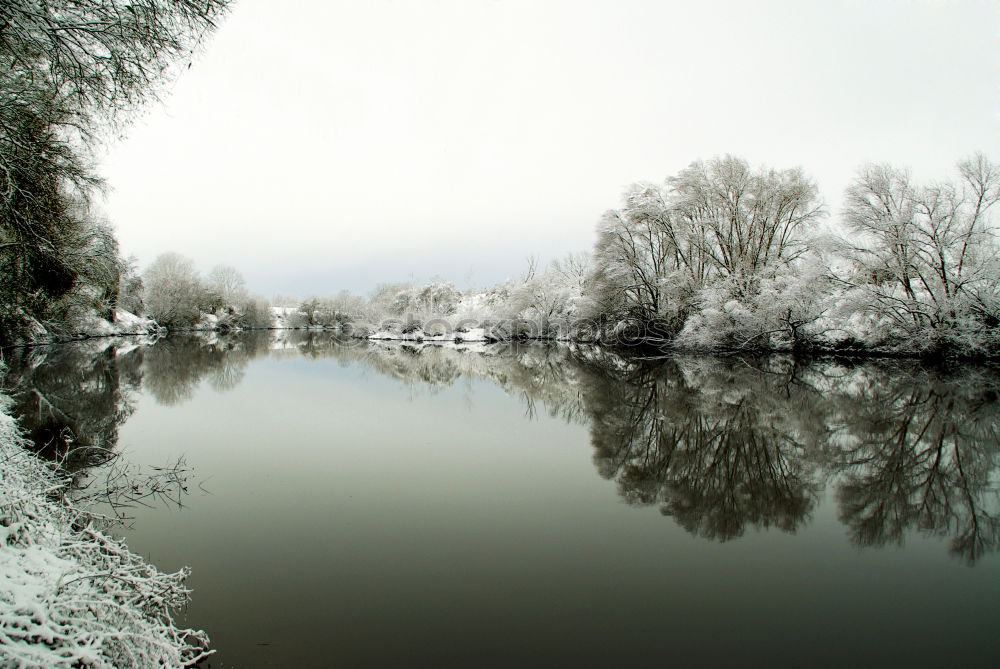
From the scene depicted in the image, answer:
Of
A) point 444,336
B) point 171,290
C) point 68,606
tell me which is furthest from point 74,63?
point 171,290

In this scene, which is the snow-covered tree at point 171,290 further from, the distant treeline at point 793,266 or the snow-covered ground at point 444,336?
the distant treeline at point 793,266

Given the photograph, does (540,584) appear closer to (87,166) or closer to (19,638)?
(19,638)

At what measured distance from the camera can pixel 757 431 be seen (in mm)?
7762

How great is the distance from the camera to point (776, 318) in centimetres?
2080

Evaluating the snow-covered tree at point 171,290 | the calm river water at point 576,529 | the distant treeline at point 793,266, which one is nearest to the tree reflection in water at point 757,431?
the calm river water at point 576,529

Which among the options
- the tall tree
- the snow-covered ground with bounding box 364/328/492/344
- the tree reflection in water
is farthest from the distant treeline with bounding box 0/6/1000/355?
the snow-covered ground with bounding box 364/328/492/344

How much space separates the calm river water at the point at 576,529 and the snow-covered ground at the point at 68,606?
1.12 ft

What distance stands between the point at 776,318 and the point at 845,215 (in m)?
5.08

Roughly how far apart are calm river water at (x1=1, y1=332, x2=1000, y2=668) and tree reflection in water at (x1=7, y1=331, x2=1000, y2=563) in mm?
49

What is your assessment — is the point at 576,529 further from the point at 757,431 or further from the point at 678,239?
the point at 678,239

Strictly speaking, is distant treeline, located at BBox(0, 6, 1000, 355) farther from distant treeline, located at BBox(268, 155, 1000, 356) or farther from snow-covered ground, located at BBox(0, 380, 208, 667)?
snow-covered ground, located at BBox(0, 380, 208, 667)

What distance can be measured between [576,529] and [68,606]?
12.1 feet

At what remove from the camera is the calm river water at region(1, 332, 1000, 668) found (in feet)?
9.12

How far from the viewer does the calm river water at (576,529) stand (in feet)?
9.12
